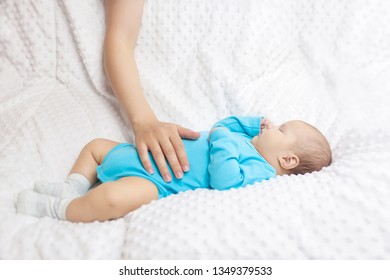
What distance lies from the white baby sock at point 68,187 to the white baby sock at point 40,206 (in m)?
0.05

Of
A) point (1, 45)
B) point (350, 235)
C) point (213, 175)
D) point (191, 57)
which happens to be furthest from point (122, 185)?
point (1, 45)

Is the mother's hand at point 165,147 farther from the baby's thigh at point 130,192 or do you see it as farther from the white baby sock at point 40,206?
the white baby sock at point 40,206

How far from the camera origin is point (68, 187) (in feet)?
3.55

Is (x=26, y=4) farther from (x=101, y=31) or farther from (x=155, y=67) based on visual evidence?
(x=155, y=67)

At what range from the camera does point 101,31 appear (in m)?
1.45

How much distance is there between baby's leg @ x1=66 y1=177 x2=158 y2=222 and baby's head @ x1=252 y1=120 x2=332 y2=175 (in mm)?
352

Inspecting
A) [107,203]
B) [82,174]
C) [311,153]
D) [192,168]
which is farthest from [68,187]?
[311,153]

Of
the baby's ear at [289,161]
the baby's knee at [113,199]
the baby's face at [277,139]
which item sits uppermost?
the baby's face at [277,139]

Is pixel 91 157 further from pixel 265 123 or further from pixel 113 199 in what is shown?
pixel 265 123

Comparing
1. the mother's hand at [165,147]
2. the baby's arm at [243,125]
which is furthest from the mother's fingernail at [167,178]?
the baby's arm at [243,125]

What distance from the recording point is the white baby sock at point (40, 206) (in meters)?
0.99

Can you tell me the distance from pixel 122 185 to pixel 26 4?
74cm

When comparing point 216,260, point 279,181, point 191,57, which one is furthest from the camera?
point 191,57

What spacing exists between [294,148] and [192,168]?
0.86ft
